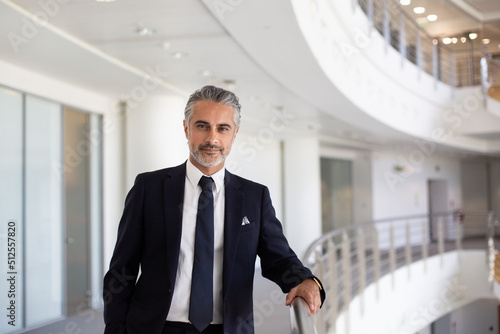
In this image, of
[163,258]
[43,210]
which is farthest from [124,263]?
[43,210]

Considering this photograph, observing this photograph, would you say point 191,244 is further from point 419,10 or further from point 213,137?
point 419,10

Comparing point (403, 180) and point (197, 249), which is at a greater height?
point (403, 180)

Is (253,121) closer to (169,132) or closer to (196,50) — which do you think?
(169,132)

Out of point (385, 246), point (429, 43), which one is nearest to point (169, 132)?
point (429, 43)

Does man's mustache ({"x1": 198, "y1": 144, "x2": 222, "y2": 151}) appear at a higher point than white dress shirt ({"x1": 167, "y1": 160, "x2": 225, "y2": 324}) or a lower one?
higher

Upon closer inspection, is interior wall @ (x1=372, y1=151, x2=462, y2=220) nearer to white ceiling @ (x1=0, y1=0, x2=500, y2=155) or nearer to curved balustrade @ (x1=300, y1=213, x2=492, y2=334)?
curved balustrade @ (x1=300, y1=213, x2=492, y2=334)

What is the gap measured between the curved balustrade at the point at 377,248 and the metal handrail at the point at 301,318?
3.89 ft

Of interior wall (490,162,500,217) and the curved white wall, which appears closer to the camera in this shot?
the curved white wall

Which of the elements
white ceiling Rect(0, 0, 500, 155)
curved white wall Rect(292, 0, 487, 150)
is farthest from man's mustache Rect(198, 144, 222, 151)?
curved white wall Rect(292, 0, 487, 150)

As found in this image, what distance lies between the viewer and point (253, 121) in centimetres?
539

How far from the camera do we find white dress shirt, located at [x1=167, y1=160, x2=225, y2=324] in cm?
94

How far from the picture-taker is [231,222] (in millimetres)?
954

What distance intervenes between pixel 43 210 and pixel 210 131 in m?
2.65

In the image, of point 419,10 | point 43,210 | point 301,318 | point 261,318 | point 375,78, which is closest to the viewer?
point 301,318
